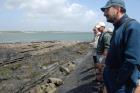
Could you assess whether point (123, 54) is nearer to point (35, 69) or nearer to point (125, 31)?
point (125, 31)

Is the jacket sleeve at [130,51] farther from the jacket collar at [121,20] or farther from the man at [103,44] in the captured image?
the man at [103,44]

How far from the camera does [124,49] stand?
13.6ft

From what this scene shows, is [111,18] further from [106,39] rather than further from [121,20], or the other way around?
[106,39]

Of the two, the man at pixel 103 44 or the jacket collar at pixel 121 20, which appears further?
the man at pixel 103 44

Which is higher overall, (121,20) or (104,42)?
(121,20)

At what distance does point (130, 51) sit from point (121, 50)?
0.60 ft

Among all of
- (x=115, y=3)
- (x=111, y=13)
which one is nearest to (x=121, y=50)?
(x=111, y=13)

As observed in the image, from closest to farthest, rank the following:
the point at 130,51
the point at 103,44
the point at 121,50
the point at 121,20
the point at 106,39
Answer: the point at 130,51 < the point at 121,50 < the point at 121,20 < the point at 106,39 < the point at 103,44

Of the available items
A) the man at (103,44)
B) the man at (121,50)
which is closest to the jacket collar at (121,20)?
the man at (121,50)

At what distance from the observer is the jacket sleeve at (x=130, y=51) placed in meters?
4.02

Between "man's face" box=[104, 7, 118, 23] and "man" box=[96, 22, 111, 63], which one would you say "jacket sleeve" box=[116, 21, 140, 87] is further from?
"man" box=[96, 22, 111, 63]

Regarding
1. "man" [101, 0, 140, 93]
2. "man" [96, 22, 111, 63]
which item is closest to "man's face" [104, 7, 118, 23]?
"man" [101, 0, 140, 93]

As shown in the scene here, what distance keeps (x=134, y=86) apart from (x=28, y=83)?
11.7m

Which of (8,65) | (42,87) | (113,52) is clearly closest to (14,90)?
(42,87)
